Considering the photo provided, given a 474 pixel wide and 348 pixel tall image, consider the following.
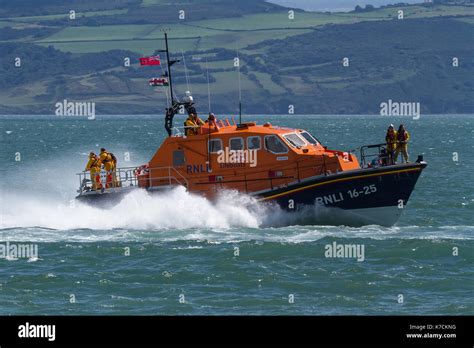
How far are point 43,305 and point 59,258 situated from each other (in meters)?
4.87

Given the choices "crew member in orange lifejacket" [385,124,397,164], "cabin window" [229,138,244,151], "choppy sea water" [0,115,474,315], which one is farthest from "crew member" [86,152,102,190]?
"crew member in orange lifejacket" [385,124,397,164]

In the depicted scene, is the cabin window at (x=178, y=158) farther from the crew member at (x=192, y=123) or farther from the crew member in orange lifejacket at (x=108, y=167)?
the crew member in orange lifejacket at (x=108, y=167)

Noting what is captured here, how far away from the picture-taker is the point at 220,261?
80.1 feet

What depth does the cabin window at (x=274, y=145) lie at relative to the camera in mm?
28891

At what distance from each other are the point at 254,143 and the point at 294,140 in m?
1.16

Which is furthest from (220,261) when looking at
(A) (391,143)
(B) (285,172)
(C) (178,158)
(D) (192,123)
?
(A) (391,143)

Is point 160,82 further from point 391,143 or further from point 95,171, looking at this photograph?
point 391,143

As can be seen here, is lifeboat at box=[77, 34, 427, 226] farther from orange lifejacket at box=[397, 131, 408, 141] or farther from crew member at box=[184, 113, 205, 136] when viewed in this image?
orange lifejacket at box=[397, 131, 408, 141]

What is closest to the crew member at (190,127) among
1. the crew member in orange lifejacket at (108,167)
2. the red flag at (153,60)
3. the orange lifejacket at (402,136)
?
the red flag at (153,60)

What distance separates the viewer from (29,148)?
253 feet

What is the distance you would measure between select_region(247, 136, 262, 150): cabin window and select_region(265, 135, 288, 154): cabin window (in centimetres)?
21

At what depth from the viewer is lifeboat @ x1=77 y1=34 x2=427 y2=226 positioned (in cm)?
2836
